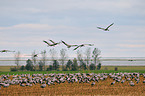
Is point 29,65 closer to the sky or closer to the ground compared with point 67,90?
closer to the sky

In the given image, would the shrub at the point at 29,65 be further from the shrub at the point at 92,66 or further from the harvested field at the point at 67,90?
the harvested field at the point at 67,90

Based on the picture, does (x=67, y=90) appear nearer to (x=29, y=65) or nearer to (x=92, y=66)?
(x=92, y=66)

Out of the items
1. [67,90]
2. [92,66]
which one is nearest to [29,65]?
[92,66]

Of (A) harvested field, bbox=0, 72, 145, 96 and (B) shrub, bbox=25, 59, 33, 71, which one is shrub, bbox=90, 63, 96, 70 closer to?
(B) shrub, bbox=25, 59, 33, 71

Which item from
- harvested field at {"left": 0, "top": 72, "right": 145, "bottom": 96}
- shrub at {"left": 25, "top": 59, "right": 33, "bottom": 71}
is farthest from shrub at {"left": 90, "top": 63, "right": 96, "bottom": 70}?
harvested field at {"left": 0, "top": 72, "right": 145, "bottom": 96}

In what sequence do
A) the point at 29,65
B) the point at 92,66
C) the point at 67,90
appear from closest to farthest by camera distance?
1. the point at 67,90
2. the point at 92,66
3. the point at 29,65

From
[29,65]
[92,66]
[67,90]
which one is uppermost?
[29,65]

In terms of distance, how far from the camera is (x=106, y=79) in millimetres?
24141

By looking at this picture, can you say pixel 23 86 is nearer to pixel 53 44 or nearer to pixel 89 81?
pixel 89 81

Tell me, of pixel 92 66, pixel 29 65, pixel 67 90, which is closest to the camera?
pixel 67 90

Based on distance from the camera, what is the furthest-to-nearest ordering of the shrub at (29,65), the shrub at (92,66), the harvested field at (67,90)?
the shrub at (29,65) → the shrub at (92,66) → the harvested field at (67,90)

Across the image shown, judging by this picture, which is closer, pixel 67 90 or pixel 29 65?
pixel 67 90

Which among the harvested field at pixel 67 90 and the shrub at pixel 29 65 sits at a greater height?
the shrub at pixel 29 65

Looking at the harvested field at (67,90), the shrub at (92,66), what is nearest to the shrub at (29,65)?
the shrub at (92,66)
